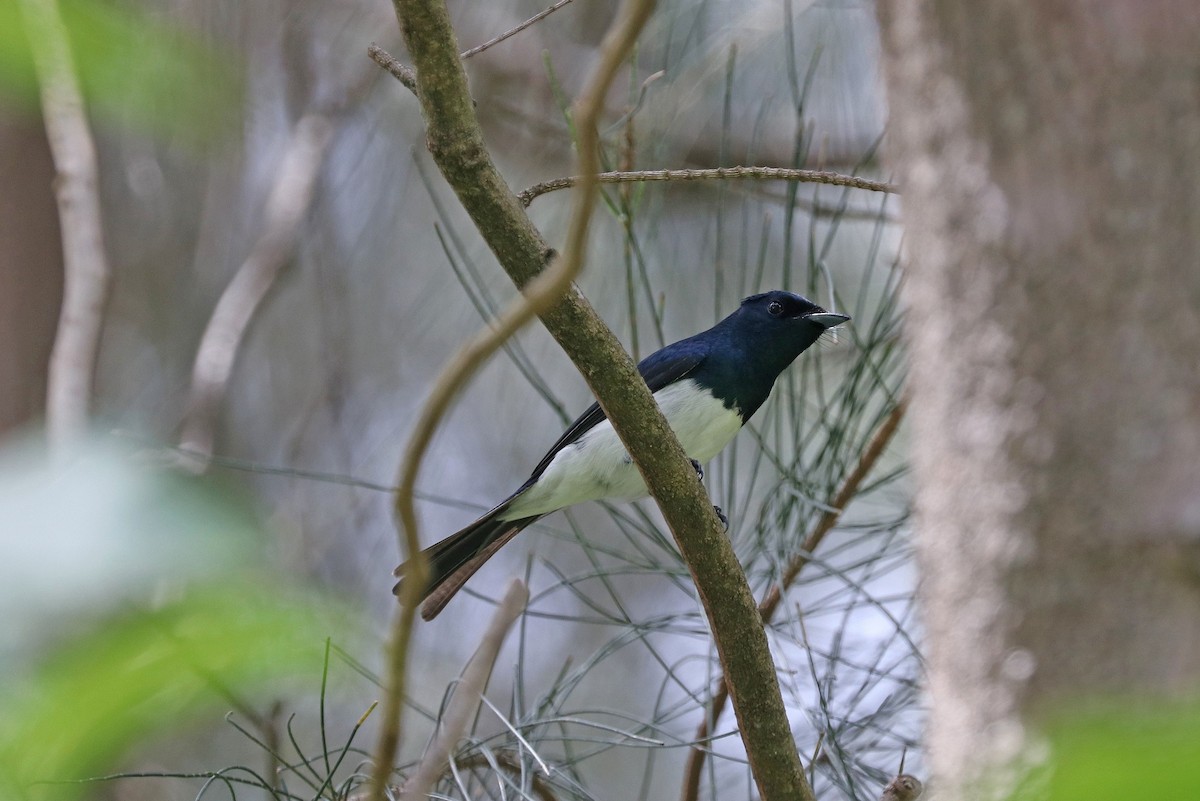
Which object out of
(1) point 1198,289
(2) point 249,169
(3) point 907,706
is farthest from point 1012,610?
(2) point 249,169

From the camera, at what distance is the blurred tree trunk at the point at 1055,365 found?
87cm

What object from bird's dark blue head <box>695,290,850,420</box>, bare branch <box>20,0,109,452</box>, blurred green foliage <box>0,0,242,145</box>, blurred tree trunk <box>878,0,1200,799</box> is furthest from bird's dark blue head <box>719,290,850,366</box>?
blurred tree trunk <box>878,0,1200,799</box>

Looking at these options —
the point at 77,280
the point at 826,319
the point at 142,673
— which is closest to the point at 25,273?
the point at 77,280

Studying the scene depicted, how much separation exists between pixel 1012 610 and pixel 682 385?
7.65ft

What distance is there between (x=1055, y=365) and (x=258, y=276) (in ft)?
11.1

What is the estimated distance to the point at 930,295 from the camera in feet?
3.45

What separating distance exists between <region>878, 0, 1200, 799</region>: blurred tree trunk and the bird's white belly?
2090mm

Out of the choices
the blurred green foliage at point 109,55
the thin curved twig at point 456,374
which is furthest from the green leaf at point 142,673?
the blurred green foliage at point 109,55

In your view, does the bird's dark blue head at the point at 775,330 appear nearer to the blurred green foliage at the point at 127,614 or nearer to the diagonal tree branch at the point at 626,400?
the diagonal tree branch at the point at 626,400

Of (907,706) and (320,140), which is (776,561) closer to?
(907,706)

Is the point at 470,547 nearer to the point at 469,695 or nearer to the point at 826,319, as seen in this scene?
the point at 826,319

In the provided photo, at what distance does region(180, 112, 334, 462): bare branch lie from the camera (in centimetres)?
375

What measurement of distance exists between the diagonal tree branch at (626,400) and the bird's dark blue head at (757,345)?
1390 millimetres

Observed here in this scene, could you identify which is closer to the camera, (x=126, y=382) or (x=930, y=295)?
(x=930, y=295)
